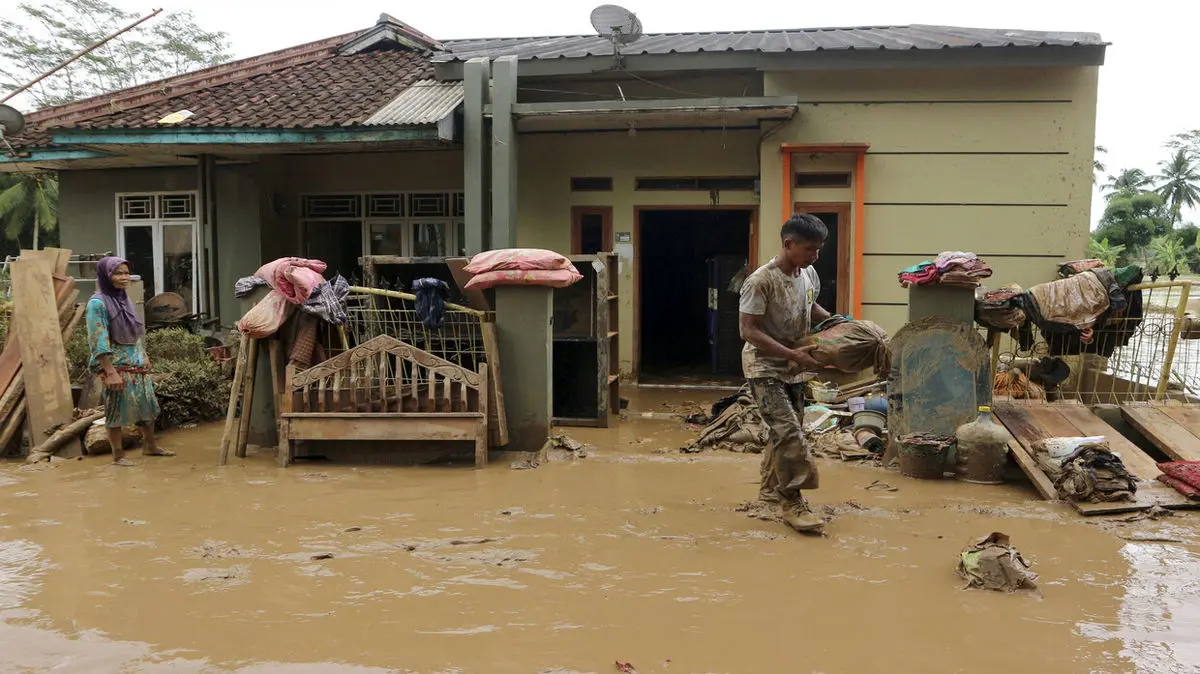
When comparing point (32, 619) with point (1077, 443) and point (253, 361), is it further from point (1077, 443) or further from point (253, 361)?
point (1077, 443)

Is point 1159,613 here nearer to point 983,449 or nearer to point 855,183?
point 983,449

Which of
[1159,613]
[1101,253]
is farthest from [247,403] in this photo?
[1101,253]

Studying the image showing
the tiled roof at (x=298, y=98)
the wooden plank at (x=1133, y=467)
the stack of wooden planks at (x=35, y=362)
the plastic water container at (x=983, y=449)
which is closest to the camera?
the wooden plank at (x=1133, y=467)

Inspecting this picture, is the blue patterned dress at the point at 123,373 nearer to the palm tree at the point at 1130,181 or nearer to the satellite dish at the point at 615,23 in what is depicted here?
the satellite dish at the point at 615,23

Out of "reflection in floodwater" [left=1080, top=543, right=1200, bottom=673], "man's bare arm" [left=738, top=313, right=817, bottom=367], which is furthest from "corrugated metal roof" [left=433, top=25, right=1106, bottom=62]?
"reflection in floodwater" [left=1080, top=543, right=1200, bottom=673]

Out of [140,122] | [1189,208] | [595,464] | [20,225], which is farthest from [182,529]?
[1189,208]

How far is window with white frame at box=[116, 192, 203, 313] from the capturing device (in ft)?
39.9

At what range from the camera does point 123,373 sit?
6.88 m

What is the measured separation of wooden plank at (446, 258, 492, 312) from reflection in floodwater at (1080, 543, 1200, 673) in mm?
4942

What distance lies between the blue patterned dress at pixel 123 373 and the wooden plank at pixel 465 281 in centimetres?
259

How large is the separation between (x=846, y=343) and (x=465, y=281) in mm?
3574

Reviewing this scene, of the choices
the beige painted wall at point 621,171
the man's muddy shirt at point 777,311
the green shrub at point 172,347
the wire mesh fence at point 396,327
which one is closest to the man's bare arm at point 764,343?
the man's muddy shirt at point 777,311

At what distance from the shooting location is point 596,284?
27.8 ft

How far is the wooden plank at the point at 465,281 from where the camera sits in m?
7.29
